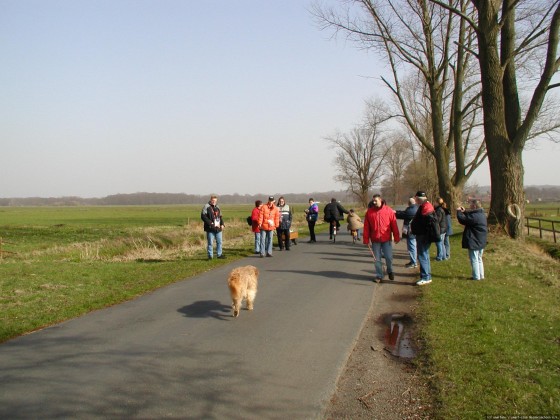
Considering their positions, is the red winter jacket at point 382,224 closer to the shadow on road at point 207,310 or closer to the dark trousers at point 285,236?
the shadow on road at point 207,310

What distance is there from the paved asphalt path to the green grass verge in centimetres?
110

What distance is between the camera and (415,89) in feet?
138

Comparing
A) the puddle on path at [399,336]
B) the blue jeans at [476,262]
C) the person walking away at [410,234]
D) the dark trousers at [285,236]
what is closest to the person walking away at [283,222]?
the dark trousers at [285,236]

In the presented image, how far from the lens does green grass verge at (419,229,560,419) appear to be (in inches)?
175

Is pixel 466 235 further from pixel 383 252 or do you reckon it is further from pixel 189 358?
pixel 189 358

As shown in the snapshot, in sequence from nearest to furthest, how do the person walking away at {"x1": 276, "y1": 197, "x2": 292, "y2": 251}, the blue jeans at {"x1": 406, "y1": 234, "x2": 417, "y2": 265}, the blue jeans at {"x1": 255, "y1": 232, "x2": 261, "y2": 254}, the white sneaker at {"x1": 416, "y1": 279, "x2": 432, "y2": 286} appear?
the white sneaker at {"x1": 416, "y1": 279, "x2": 432, "y2": 286} → the blue jeans at {"x1": 406, "y1": 234, "x2": 417, "y2": 265} → the blue jeans at {"x1": 255, "y1": 232, "x2": 261, "y2": 254} → the person walking away at {"x1": 276, "y1": 197, "x2": 292, "y2": 251}

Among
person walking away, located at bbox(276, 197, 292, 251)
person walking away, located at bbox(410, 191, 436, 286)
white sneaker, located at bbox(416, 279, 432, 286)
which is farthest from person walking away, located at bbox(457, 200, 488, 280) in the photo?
person walking away, located at bbox(276, 197, 292, 251)

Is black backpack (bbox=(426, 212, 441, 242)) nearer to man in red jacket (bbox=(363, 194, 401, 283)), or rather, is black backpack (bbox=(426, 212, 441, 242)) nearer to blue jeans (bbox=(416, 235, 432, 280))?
blue jeans (bbox=(416, 235, 432, 280))

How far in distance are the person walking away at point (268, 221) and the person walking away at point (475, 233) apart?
6.17m

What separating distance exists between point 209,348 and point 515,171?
15491 millimetres

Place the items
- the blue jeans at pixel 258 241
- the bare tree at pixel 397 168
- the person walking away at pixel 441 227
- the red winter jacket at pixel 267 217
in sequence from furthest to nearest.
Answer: the bare tree at pixel 397 168, the blue jeans at pixel 258 241, the red winter jacket at pixel 267 217, the person walking away at pixel 441 227

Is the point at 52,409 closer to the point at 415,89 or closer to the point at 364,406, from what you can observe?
the point at 364,406

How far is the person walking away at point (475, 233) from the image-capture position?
418 inches

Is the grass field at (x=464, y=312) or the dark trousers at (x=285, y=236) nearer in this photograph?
the grass field at (x=464, y=312)
